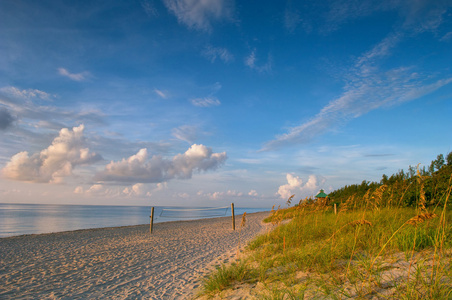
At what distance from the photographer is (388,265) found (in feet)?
11.9

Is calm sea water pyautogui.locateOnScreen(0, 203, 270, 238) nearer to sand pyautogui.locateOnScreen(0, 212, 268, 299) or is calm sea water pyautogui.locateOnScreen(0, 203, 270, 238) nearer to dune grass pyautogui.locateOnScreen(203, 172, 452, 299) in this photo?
sand pyautogui.locateOnScreen(0, 212, 268, 299)

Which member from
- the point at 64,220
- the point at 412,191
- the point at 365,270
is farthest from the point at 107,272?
the point at 64,220

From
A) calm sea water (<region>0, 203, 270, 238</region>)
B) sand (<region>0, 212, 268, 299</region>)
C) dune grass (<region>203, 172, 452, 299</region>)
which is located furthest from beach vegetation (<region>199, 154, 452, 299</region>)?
calm sea water (<region>0, 203, 270, 238</region>)

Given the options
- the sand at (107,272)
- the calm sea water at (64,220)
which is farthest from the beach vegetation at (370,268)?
the calm sea water at (64,220)

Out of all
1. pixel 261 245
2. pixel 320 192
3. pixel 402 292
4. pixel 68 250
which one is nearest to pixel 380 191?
pixel 402 292

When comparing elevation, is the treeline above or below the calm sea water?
above

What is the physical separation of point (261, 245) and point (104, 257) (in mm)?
5353

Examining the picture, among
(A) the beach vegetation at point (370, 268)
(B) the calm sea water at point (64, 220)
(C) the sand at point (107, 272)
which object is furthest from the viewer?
(B) the calm sea water at point (64, 220)

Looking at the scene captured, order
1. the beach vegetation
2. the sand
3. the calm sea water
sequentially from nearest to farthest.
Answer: the beach vegetation < the sand < the calm sea water

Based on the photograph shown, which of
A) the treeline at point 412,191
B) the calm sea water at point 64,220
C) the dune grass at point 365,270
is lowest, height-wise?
the calm sea water at point 64,220

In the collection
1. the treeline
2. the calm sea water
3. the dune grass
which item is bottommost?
the calm sea water

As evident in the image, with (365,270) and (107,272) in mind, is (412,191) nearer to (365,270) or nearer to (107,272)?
(365,270)

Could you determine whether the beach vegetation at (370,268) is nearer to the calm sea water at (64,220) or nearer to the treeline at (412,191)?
the treeline at (412,191)

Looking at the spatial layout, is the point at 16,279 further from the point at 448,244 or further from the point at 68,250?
the point at 448,244
